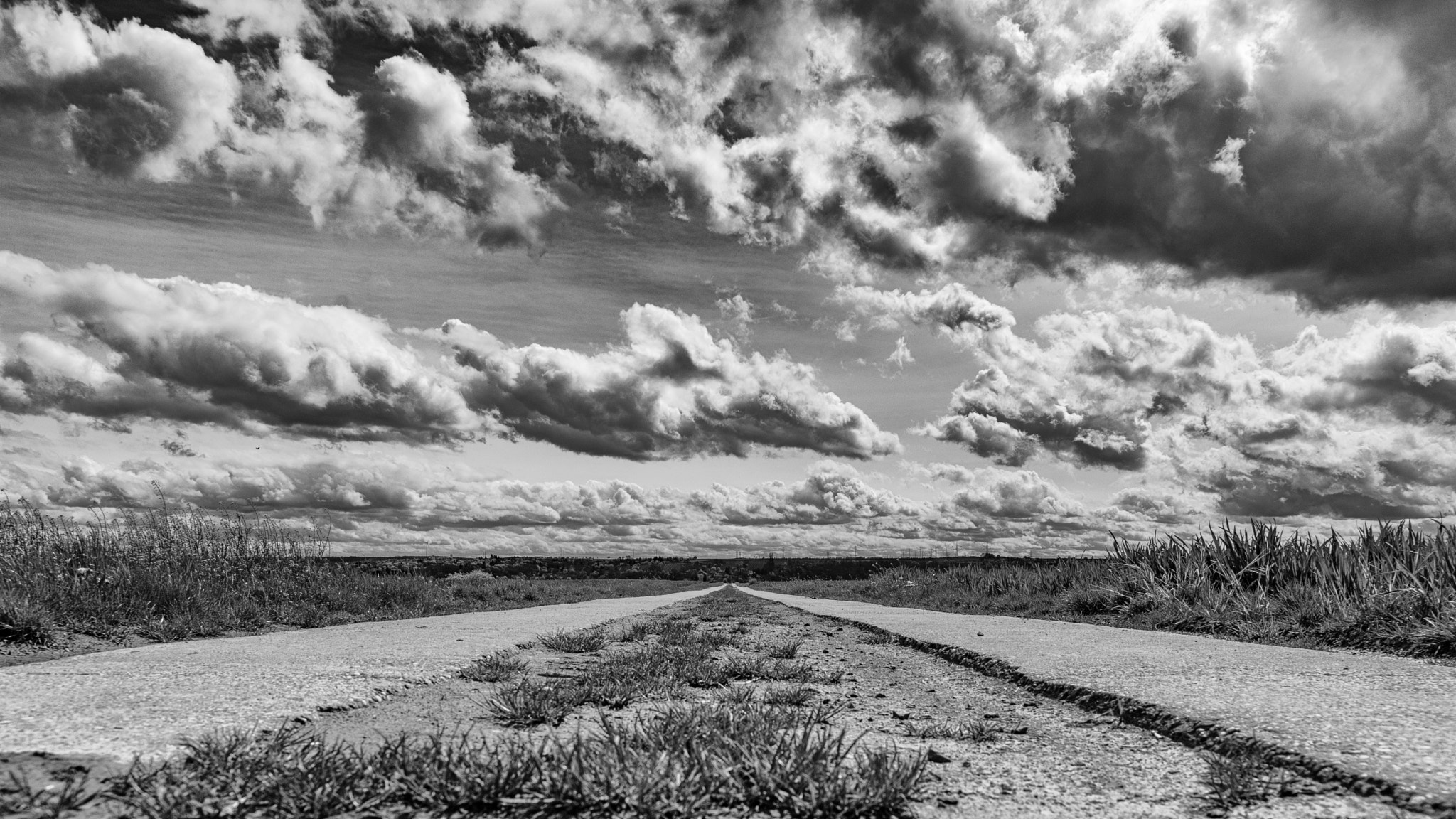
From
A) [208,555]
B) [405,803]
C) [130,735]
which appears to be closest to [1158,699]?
[405,803]

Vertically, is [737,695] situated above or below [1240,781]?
below

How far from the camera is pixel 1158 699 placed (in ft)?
12.6

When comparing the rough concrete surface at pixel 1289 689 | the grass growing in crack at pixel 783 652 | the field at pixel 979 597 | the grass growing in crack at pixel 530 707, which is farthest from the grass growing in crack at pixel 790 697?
the field at pixel 979 597

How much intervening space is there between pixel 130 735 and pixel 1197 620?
34.5 feet

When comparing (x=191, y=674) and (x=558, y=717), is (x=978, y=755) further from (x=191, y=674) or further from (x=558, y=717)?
(x=191, y=674)

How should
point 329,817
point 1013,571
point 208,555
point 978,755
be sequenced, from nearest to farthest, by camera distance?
1. point 329,817
2. point 978,755
3. point 208,555
4. point 1013,571

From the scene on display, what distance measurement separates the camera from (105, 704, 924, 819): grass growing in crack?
7.48 ft

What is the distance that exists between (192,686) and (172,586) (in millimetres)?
7064

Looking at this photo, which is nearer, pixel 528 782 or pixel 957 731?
pixel 528 782

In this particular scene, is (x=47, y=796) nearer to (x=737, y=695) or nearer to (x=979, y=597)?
(x=737, y=695)

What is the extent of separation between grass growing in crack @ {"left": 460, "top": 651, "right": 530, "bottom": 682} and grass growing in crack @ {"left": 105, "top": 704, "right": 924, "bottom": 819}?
7.53 ft

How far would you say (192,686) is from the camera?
3943 millimetres

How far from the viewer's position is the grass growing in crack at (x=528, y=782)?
2279 mm

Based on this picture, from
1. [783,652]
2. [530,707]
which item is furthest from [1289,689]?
[530,707]
